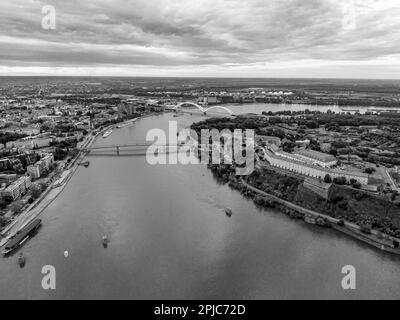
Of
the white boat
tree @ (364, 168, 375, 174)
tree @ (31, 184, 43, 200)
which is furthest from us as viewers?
the white boat

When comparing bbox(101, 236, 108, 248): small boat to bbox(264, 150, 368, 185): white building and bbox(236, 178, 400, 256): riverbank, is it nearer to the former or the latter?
bbox(236, 178, 400, 256): riverbank

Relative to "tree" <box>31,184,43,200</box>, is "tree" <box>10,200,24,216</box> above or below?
below

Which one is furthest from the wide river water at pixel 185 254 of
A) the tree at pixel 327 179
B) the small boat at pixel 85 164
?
the small boat at pixel 85 164

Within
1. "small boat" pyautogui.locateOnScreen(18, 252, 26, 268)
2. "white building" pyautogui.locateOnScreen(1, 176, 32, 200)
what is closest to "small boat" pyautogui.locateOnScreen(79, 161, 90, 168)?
"white building" pyautogui.locateOnScreen(1, 176, 32, 200)

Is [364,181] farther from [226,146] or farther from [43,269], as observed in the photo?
[43,269]

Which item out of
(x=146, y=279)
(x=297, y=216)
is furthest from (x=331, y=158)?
(x=146, y=279)

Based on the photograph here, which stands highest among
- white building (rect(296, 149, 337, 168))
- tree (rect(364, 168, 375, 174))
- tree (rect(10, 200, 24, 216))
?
white building (rect(296, 149, 337, 168))

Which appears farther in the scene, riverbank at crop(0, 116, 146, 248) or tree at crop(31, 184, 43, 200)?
tree at crop(31, 184, 43, 200)

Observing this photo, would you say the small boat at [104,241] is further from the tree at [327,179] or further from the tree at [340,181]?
the tree at [340,181]
